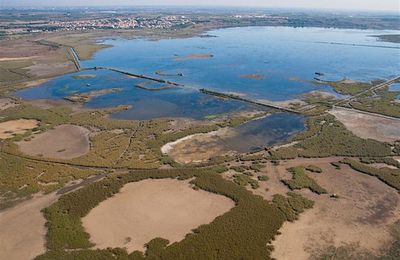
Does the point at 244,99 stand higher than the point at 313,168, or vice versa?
the point at 244,99

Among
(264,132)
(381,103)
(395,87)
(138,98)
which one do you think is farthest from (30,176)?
(395,87)

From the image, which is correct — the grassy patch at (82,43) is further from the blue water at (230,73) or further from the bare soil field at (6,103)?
the bare soil field at (6,103)

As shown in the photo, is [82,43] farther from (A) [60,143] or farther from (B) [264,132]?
(B) [264,132]

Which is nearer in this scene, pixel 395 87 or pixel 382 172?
pixel 382 172

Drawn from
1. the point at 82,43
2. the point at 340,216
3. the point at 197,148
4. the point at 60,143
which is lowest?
the point at 340,216

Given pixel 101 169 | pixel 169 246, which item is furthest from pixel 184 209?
pixel 101 169

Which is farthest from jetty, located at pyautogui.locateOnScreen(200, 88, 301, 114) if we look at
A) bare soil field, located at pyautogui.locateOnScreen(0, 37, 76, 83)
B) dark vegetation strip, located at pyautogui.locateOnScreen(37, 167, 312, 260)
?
bare soil field, located at pyautogui.locateOnScreen(0, 37, 76, 83)

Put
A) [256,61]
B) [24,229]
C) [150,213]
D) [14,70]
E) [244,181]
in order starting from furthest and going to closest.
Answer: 1. [256,61]
2. [14,70]
3. [244,181]
4. [150,213]
5. [24,229]

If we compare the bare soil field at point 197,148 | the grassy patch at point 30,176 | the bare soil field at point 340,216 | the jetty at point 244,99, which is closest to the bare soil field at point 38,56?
the jetty at point 244,99
